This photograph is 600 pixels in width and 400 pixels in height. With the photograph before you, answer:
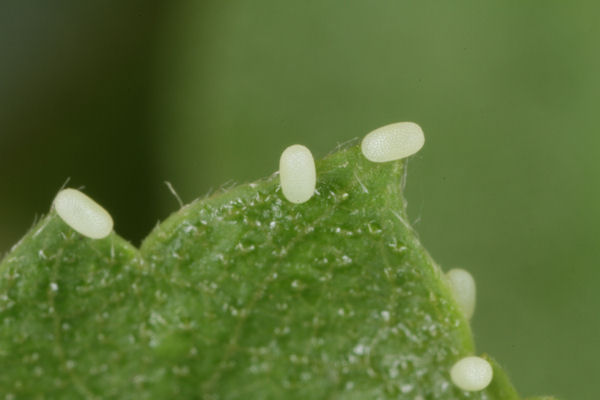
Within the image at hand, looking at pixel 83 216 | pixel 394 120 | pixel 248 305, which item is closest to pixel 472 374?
pixel 248 305

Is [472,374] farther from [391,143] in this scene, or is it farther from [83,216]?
[83,216]

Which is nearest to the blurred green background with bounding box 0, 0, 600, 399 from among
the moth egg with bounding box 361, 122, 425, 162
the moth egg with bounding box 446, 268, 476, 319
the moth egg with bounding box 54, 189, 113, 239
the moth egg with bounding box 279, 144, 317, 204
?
the moth egg with bounding box 446, 268, 476, 319

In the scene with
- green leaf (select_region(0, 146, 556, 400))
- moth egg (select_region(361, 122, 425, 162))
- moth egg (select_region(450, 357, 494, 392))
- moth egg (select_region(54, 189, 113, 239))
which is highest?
moth egg (select_region(361, 122, 425, 162))

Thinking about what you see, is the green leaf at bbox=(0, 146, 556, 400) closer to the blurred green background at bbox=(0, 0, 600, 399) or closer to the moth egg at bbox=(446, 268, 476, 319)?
the moth egg at bbox=(446, 268, 476, 319)

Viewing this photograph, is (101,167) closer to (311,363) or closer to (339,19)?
(339,19)

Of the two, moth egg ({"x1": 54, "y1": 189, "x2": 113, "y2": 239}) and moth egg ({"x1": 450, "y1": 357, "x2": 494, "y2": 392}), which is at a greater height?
moth egg ({"x1": 54, "y1": 189, "x2": 113, "y2": 239})
